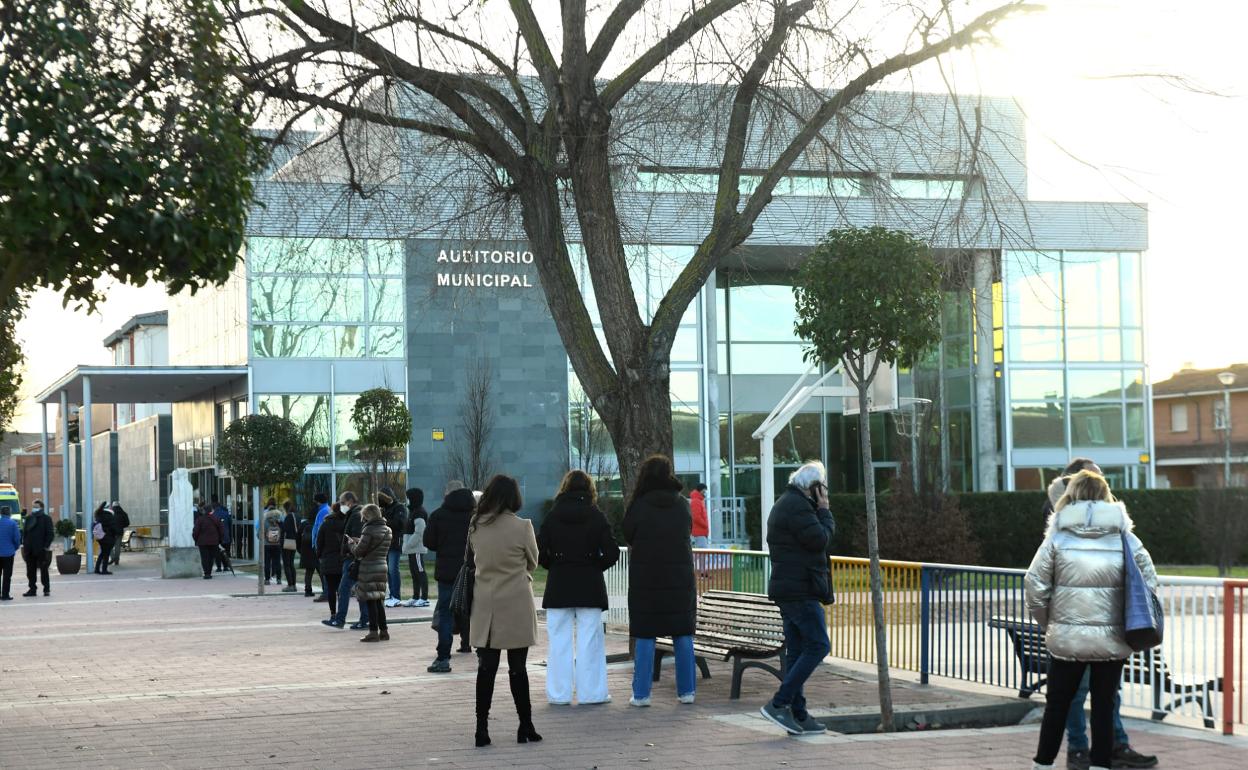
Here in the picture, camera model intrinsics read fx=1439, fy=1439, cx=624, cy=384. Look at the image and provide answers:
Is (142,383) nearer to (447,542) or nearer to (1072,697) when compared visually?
(447,542)

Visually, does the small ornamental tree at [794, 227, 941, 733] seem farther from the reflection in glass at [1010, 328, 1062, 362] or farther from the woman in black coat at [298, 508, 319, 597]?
the reflection in glass at [1010, 328, 1062, 362]

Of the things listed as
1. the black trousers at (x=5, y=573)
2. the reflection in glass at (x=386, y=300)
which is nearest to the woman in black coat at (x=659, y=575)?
the black trousers at (x=5, y=573)

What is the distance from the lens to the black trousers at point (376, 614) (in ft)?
51.2

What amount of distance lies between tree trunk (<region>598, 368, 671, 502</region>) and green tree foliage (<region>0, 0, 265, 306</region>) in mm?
4690

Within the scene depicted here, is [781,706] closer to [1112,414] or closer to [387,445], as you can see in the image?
[387,445]

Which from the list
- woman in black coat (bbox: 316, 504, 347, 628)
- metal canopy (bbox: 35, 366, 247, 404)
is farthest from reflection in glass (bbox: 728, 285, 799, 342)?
woman in black coat (bbox: 316, 504, 347, 628)

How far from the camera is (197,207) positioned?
25.5 feet

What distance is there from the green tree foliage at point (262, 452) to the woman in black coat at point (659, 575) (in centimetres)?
1974

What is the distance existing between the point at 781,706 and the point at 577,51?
232 inches

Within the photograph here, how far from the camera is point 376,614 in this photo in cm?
1576

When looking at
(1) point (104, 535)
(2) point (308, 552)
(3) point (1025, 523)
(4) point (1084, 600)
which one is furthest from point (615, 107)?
(1) point (104, 535)

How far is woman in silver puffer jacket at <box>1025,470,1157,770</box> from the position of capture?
7.13m

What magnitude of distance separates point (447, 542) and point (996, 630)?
Answer: 499 centimetres

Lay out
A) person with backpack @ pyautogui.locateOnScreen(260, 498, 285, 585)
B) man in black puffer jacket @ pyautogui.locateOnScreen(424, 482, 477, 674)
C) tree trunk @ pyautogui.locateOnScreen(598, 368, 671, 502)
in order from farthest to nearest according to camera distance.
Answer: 1. person with backpack @ pyautogui.locateOnScreen(260, 498, 285, 585)
2. man in black puffer jacket @ pyautogui.locateOnScreen(424, 482, 477, 674)
3. tree trunk @ pyautogui.locateOnScreen(598, 368, 671, 502)
